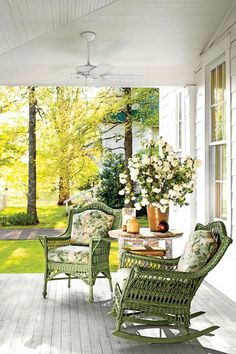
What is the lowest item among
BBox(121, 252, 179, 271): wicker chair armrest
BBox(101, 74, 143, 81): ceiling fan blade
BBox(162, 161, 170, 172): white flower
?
BBox(121, 252, 179, 271): wicker chair armrest

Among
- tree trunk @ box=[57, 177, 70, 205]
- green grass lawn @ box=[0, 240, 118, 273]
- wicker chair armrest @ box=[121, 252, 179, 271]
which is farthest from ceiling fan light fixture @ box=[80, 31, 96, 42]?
tree trunk @ box=[57, 177, 70, 205]

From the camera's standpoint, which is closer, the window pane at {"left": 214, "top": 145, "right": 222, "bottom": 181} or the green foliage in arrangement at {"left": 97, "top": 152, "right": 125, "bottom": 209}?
the window pane at {"left": 214, "top": 145, "right": 222, "bottom": 181}

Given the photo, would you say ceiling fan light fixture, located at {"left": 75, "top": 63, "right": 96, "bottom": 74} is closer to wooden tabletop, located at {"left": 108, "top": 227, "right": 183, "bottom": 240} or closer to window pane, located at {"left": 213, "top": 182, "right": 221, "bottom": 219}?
wooden tabletop, located at {"left": 108, "top": 227, "right": 183, "bottom": 240}

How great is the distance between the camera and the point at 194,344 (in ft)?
14.7

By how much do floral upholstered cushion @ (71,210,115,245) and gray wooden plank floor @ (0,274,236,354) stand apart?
2.01ft

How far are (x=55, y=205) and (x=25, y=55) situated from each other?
28.2 feet

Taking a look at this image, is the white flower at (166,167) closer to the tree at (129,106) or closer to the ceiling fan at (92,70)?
the ceiling fan at (92,70)

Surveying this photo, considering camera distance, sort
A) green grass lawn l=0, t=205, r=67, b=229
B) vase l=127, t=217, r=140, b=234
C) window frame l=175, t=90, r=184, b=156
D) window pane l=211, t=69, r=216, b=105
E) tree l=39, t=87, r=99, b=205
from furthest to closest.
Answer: green grass lawn l=0, t=205, r=67, b=229 < tree l=39, t=87, r=99, b=205 < window frame l=175, t=90, r=184, b=156 < window pane l=211, t=69, r=216, b=105 < vase l=127, t=217, r=140, b=234

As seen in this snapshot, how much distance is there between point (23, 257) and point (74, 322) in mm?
6337

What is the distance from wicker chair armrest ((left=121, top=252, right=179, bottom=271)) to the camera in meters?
4.96

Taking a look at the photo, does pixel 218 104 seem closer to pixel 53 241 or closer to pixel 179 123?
pixel 179 123

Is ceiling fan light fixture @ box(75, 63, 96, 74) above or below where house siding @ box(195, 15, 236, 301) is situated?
above

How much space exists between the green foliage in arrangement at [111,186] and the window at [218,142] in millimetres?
6764

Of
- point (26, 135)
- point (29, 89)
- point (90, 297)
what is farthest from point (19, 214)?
point (90, 297)
